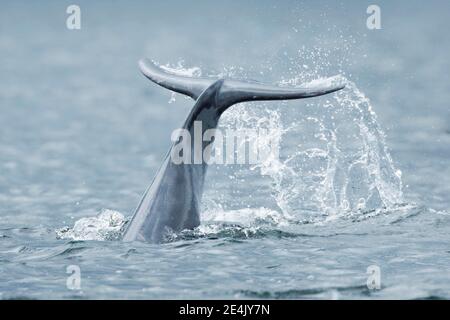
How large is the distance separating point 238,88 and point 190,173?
1866 millimetres

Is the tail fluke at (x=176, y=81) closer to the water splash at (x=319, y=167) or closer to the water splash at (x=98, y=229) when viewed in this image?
the water splash at (x=319, y=167)

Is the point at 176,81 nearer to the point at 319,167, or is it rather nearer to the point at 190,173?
the point at 190,173

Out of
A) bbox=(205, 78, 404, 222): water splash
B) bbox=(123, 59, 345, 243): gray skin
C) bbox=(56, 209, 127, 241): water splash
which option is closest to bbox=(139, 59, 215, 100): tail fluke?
bbox=(123, 59, 345, 243): gray skin

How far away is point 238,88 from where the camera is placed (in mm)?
15242

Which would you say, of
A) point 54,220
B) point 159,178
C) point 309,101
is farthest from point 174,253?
point 309,101

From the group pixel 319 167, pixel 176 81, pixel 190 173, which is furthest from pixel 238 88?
pixel 319 167

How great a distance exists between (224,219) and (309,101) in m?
16.2

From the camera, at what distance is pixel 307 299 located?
35.1ft

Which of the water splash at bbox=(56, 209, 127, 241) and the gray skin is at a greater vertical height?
the gray skin

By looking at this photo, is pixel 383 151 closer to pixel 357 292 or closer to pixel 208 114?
pixel 208 114

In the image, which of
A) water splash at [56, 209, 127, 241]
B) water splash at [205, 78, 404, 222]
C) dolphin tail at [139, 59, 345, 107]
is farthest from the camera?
water splash at [205, 78, 404, 222]

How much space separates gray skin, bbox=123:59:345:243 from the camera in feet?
45.7

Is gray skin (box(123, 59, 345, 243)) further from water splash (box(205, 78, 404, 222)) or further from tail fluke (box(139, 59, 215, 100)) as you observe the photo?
water splash (box(205, 78, 404, 222))

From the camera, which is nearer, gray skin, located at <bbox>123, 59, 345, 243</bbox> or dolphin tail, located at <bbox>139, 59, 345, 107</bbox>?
gray skin, located at <bbox>123, 59, 345, 243</bbox>
